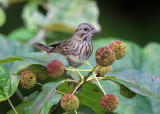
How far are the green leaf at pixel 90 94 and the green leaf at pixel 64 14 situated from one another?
216 cm

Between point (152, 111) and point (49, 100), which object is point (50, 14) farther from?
point (49, 100)

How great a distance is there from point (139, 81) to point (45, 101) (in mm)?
637

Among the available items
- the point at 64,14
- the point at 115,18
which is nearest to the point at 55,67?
the point at 64,14

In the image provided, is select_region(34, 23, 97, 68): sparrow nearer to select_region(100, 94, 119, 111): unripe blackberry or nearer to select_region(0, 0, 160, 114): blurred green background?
select_region(100, 94, 119, 111): unripe blackberry

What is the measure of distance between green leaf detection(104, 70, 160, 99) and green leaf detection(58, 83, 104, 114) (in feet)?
0.86

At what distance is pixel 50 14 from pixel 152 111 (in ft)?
7.46

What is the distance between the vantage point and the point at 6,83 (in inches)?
77.9

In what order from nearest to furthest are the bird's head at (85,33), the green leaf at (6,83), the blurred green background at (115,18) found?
the green leaf at (6,83) < the bird's head at (85,33) < the blurred green background at (115,18)

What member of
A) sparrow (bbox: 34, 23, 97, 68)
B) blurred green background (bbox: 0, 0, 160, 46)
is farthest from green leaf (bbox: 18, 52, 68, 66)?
blurred green background (bbox: 0, 0, 160, 46)

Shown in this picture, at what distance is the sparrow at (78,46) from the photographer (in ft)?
9.26

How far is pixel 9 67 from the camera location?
3566 millimetres

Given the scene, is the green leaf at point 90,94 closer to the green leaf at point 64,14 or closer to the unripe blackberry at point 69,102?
the unripe blackberry at point 69,102

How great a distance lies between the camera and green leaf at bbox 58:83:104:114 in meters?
2.24

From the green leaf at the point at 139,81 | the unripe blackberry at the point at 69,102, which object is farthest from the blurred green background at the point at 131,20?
the unripe blackberry at the point at 69,102
